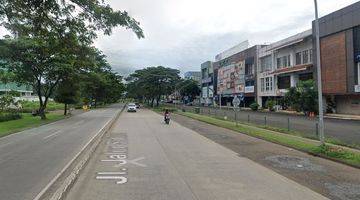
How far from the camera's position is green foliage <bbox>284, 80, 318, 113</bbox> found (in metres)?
58.7

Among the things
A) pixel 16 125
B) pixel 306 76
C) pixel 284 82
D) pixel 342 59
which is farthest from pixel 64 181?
pixel 284 82

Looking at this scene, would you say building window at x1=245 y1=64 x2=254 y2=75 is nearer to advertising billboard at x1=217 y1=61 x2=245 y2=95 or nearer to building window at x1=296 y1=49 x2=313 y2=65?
advertising billboard at x1=217 y1=61 x2=245 y2=95

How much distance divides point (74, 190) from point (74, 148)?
1014 centimetres

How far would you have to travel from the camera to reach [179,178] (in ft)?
40.5

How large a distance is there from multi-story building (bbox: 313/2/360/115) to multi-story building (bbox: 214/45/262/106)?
32394 mm

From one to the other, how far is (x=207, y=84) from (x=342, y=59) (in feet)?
285

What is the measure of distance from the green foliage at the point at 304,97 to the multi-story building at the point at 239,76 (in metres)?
34.7

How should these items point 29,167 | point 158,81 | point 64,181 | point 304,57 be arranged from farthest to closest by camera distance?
point 158,81
point 304,57
point 29,167
point 64,181

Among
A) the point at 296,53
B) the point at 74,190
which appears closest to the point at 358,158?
the point at 74,190

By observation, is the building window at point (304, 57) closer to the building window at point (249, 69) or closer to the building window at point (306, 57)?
the building window at point (306, 57)

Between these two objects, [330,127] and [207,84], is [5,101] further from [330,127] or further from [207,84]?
[207,84]

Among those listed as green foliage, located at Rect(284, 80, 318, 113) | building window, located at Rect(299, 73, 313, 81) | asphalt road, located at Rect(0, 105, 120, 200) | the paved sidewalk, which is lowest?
the paved sidewalk

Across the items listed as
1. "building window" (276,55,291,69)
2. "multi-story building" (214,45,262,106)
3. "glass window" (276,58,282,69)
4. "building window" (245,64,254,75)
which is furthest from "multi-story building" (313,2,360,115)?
"building window" (245,64,254,75)

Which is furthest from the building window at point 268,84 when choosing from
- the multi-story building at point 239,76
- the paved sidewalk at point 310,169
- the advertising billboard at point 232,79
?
the paved sidewalk at point 310,169
